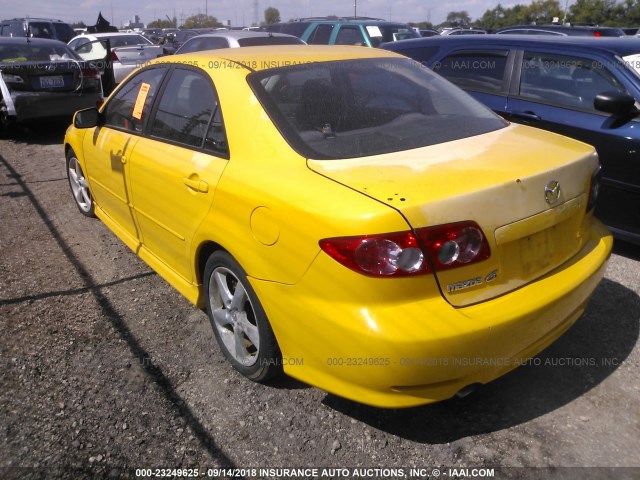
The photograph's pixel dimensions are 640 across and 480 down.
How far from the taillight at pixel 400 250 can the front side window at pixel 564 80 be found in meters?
2.94

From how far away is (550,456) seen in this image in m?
2.31

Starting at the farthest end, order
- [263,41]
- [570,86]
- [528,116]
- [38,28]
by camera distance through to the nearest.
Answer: [38,28] < [263,41] < [528,116] < [570,86]

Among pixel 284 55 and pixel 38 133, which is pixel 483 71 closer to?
pixel 284 55

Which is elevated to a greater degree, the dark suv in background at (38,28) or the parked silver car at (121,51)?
the dark suv in background at (38,28)

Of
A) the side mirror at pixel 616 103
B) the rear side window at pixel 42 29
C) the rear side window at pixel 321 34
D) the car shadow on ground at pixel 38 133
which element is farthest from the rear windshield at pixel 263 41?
the rear side window at pixel 42 29

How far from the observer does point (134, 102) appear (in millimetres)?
3695

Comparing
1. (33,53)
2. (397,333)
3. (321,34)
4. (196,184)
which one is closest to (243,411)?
(397,333)

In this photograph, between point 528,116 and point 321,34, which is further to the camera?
point 321,34

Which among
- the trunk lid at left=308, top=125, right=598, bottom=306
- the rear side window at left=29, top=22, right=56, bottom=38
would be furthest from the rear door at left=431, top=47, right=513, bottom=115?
the rear side window at left=29, top=22, right=56, bottom=38

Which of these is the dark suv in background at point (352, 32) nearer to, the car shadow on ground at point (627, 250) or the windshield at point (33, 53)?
the windshield at point (33, 53)

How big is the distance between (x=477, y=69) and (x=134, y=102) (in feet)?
10.5

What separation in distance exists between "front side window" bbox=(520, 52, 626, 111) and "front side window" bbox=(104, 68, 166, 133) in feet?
10.2

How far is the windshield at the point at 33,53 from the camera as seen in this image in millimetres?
8566

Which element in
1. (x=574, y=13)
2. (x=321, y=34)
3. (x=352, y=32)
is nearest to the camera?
(x=352, y=32)
